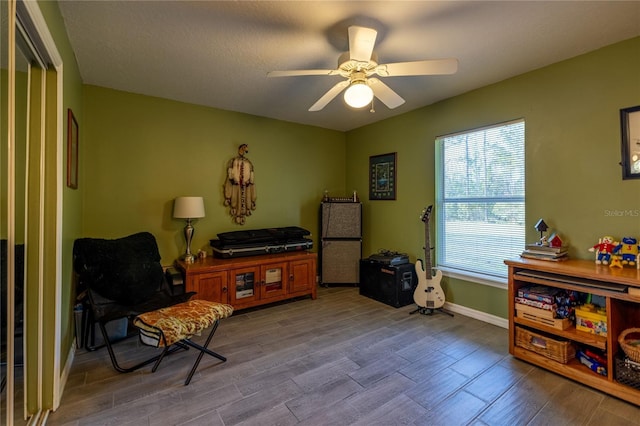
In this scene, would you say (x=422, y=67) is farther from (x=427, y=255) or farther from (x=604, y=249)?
(x=427, y=255)

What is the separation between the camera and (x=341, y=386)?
6.49 ft

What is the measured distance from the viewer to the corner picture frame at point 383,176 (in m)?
4.07

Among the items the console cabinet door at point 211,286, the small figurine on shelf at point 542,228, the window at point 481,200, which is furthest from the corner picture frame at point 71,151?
the small figurine on shelf at point 542,228

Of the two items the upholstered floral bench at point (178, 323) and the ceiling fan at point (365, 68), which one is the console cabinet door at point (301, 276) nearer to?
the upholstered floral bench at point (178, 323)

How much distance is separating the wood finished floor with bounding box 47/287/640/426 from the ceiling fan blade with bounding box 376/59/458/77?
2075mm

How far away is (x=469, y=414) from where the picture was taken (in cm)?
171

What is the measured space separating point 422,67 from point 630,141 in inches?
66.1

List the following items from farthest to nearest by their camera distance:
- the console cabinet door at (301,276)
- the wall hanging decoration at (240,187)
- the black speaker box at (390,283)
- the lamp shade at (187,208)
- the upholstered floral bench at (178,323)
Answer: the wall hanging decoration at (240,187)
the console cabinet door at (301,276)
the black speaker box at (390,283)
the lamp shade at (187,208)
the upholstered floral bench at (178,323)

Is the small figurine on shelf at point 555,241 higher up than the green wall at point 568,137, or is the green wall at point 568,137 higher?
the green wall at point 568,137

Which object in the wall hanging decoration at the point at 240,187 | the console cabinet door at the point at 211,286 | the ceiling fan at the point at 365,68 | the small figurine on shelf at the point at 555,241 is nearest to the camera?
the ceiling fan at the point at 365,68

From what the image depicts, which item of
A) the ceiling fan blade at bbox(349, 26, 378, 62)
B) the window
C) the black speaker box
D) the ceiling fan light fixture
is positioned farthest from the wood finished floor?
the ceiling fan blade at bbox(349, 26, 378, 62)

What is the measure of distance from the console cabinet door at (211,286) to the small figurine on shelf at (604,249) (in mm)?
3264

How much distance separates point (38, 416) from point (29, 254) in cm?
90

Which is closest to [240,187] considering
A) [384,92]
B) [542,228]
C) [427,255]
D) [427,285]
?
[384,92]
